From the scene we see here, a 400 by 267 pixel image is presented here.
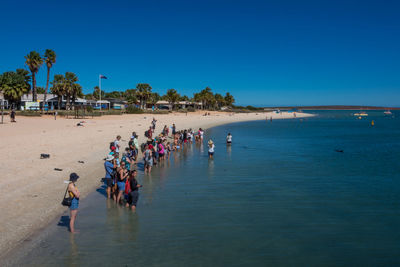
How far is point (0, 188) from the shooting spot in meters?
12.1

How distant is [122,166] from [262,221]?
16.4 ft

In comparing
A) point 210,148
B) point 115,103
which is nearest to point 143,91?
point 115,103

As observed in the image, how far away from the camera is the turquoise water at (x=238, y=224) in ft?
26.4

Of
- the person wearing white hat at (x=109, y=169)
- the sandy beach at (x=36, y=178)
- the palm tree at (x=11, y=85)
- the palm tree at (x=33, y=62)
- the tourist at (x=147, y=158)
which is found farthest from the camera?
the palm tree at (x=33, y=62)

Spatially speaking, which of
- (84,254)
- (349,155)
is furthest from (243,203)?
(349,155)

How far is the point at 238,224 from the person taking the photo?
33.7 feet

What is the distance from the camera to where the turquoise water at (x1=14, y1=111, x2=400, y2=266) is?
805 centimetres

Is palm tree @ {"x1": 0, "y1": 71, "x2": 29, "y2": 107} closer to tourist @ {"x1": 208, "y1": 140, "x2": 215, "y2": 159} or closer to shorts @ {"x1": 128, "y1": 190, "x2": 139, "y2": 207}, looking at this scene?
tourist @ {"x1": 208, "y1": 140, "x2": 215, "y2": 159}

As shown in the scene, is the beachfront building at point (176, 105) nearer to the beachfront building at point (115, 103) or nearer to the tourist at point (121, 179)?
the beachfront building at point (115, 103)

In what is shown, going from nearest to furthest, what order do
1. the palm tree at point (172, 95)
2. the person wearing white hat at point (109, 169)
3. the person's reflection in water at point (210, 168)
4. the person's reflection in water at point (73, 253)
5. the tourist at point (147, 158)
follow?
1. the person's reflection in water at point (73, 253)
2. the person wearing white hat at point (109, 169)
3. the tourist at point (147, 158)
4. the person's reflection in water at point (210, 168)
5. the palm tree at point (172, 95)

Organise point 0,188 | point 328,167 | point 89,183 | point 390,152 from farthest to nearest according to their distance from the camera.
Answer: point 390,152, point 328,167, point 89,183, point 0,188

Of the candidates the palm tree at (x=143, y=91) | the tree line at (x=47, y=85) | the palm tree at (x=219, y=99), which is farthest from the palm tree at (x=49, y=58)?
the palm tree at (x=219, y=99)

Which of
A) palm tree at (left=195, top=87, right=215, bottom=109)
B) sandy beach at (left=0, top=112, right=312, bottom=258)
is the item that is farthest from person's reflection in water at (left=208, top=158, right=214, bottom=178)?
palm tree at (left=195, top=87, right=215, bottom=109)

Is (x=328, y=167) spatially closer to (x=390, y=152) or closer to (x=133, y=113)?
(x=390, y=152)
